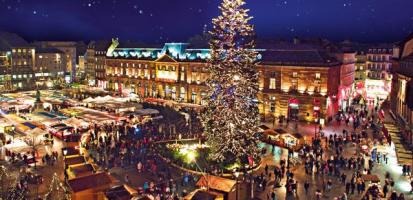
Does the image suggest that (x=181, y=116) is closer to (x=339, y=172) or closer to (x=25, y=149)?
(x=25, y=149)

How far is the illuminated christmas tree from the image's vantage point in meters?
28.0

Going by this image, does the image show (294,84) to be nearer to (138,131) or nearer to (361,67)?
(138,131)

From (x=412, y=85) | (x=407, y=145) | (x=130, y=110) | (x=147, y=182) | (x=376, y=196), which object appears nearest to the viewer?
(x=376, y=196)

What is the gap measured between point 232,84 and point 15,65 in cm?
8150

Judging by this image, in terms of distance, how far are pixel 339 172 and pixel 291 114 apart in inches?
925

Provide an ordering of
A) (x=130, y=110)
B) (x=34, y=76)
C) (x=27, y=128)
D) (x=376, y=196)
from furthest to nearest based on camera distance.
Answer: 1. (x=34, y=76)
2. (x=130, y=110)
3. (x=27, y=128)
4. (x=376, y=196)

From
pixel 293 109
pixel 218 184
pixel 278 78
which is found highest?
pixel 278 78

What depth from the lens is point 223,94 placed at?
28.1 meters

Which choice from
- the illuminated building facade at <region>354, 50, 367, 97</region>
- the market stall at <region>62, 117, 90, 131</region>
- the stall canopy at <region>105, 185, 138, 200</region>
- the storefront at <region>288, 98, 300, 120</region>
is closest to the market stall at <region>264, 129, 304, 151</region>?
the storefront at <region>288, 98, 300, 120</region>

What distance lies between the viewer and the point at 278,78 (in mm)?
53688

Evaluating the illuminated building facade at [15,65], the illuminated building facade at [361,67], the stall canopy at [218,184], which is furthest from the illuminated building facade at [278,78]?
the illuminated building facade at [15,65]

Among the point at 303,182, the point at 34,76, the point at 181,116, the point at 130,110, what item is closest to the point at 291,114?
the point at 181,116

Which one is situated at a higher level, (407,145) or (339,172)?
(407,145)

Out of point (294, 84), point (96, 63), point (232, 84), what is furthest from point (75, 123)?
point (96, 63)
